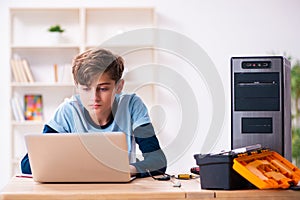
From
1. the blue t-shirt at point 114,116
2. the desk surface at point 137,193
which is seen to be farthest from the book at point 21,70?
the desk surface at point 137,193

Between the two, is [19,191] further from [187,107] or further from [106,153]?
[187,107]

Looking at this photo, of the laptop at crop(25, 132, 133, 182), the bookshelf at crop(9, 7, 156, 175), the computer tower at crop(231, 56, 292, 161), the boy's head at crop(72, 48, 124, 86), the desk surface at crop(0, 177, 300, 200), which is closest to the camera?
the desk surface at crop(0, 177, 300, 200)

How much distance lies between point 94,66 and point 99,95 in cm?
12

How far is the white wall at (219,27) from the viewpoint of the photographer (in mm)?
4840

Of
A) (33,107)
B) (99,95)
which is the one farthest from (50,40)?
(99,95)

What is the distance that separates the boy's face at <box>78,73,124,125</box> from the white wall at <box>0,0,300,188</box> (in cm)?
262

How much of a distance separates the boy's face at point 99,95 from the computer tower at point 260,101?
19.8 inches

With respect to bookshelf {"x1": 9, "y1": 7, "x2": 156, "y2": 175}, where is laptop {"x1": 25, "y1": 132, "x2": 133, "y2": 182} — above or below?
below

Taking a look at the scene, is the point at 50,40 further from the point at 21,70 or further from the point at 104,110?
the point at 104,110

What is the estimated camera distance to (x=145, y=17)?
4875 millimetres

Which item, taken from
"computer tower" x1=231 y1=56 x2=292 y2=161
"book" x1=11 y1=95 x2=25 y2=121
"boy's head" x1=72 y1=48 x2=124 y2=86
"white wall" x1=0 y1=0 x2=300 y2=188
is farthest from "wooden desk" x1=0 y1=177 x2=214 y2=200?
"white wall" x1=0 y1=0 x2=300 y2=188

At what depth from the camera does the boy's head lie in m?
2.25

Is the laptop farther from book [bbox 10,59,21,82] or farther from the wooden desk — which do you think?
book [bbox 10,59,21,82]

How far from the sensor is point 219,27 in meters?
4.91
